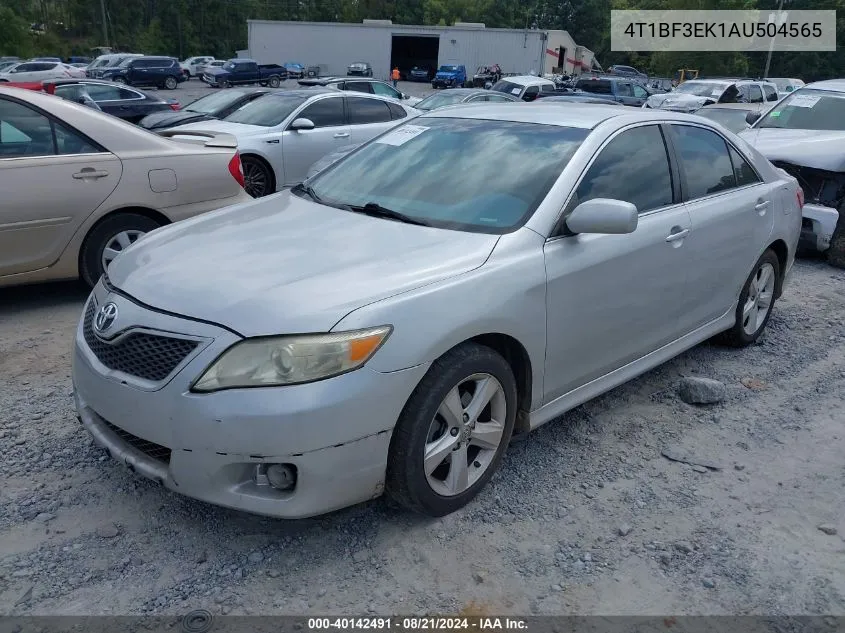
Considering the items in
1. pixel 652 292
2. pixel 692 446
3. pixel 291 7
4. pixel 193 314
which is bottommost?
pixel 692 446

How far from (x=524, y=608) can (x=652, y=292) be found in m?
1.81

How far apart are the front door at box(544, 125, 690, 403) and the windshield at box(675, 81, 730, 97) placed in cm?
2026

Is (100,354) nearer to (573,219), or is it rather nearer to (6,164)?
(573,219)

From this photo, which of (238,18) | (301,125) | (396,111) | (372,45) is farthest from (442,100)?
(238,18)

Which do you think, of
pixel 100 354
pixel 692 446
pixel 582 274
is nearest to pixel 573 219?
pixel 582 274

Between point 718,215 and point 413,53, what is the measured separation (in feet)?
188

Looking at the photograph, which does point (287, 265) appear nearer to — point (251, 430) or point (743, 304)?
point (251, 430)

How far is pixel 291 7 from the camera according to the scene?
86.2 m

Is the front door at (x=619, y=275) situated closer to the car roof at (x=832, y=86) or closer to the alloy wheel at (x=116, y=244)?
the alloy wheel at (x=116, y=244)

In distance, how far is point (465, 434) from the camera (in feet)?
9.61

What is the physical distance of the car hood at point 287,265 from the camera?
2576mm

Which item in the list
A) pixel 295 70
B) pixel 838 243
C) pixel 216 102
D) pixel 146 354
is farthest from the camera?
pixel 295 70

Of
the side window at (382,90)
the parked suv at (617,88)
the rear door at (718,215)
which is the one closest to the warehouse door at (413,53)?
the parked suv at (617,88)

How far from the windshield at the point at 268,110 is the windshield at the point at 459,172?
19.3ft
